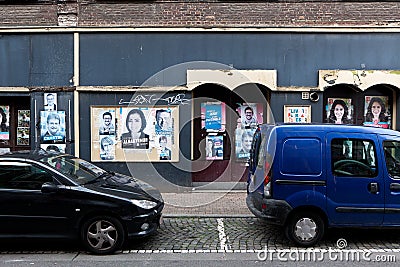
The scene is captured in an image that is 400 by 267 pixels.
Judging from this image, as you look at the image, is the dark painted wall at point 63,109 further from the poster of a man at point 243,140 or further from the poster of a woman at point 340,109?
the poster of a woman at point 340,109

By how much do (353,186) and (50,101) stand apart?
24.7ft

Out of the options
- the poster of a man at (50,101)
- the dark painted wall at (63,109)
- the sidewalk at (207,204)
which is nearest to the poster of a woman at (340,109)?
the sidewalk at (207,204)

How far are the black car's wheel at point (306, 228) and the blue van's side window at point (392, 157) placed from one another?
1290mm

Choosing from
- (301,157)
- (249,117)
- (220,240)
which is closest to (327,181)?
(301,157)

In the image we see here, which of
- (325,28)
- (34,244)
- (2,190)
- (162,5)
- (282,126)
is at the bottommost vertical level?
(34,244)

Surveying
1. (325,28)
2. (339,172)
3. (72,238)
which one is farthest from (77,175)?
(325,28)

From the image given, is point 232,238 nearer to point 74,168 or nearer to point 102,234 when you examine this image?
point 102,234

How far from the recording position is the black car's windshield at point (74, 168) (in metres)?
6.11

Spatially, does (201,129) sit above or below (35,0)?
below

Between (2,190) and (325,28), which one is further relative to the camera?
(325,28)

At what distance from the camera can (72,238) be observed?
5.87 metres

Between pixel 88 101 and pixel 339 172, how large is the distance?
6533 mm

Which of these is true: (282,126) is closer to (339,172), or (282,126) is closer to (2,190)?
(339,172)

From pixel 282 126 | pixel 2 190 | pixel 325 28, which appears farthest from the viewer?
pixel 325 28
